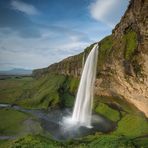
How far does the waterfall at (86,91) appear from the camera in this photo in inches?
3172

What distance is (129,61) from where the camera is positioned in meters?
72.2

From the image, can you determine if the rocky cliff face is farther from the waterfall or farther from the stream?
the stream

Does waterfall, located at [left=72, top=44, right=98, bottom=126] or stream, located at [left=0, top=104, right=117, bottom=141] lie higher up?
waterfall, located at [left=72, top=44, right=98, bottom=126]

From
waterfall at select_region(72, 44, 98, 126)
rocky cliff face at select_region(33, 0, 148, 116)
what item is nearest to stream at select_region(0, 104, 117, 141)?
waterfall at select_region(72, 44, 98, 126)

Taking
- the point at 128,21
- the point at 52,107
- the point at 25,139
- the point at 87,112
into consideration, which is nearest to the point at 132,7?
the point at 128,21

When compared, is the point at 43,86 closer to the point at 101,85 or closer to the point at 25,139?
the point at 101,85

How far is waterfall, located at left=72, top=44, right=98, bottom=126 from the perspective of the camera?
264 feet

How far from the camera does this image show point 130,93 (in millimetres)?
72750

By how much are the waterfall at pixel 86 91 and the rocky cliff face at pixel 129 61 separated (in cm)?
209

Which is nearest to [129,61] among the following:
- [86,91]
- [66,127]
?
[86,91]

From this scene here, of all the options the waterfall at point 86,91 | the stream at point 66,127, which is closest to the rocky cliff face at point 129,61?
the waterfall at point 86,91

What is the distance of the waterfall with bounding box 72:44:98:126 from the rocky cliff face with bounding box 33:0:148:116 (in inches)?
82.2

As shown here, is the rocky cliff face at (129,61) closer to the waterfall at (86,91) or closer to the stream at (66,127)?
the waterfall at (86,91)

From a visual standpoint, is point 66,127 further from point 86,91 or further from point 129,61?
point 129,61
